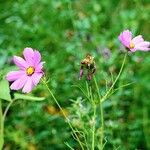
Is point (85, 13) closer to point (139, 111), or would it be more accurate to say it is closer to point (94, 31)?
point (94, 31)

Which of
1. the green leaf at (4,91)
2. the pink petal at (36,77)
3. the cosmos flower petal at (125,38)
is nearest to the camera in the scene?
the pink petal at (36,77)

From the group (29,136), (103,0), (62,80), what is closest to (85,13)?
Result: (103,0)

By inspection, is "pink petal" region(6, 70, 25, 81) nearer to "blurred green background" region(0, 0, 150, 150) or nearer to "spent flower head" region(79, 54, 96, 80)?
"spent flower head" region(79, 54, 96, 80)

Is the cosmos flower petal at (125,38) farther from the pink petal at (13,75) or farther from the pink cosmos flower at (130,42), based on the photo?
the pink petal at (13,75)


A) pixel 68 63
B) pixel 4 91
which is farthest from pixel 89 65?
pixel 68 63

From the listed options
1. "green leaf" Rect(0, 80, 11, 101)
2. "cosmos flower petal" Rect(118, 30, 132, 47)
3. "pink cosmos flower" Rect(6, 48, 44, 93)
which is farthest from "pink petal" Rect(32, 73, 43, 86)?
"green leaf" Rect(0, 80, 11, 101)

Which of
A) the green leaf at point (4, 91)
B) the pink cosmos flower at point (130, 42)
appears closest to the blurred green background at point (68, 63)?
the green leaf at point (4, 91)
